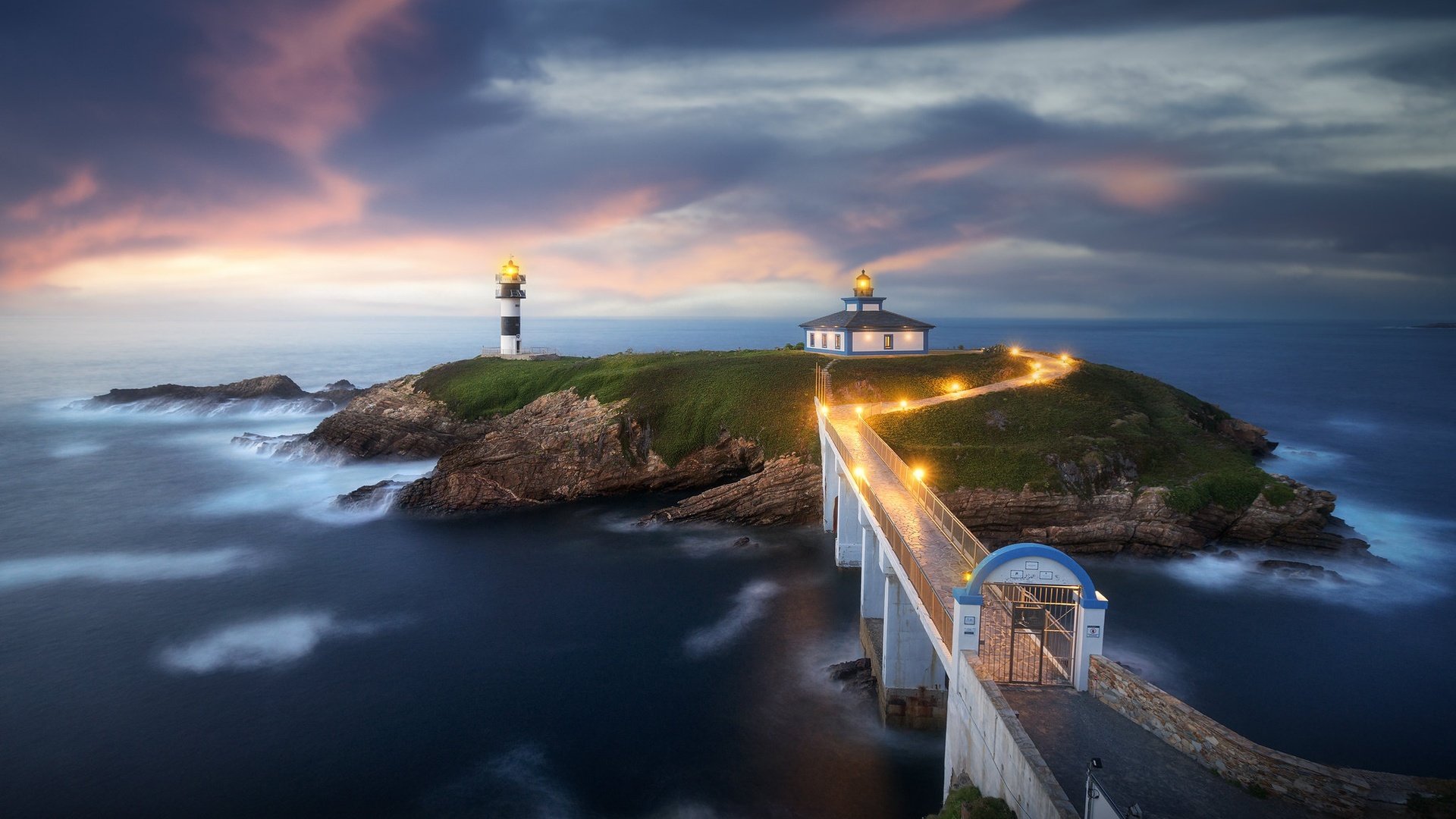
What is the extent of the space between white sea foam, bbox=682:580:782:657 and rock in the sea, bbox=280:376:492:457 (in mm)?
32772

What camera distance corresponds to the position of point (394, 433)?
6041 centimetres

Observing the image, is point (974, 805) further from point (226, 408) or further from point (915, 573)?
point (226, 408)

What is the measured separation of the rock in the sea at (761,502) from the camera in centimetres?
4244

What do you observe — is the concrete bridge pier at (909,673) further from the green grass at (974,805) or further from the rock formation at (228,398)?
the rock formation at (228,398)

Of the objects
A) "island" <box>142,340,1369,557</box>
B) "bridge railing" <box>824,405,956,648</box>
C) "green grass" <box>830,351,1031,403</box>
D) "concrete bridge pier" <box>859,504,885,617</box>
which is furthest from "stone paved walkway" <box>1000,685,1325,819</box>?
"green grass" <box>830,351,1031,403</box>

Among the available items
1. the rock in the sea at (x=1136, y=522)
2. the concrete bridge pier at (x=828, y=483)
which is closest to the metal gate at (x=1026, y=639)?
the rock in the sea at (x=1136, y=522)

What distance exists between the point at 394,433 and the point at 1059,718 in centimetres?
5676

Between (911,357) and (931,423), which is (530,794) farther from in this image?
(911,357)

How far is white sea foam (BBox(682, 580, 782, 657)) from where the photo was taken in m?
28.2

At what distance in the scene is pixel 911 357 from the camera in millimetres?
58531

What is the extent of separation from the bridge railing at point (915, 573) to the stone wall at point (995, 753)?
0.98 m

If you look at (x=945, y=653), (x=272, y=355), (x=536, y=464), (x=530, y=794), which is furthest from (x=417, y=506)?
(x=272, y=355)

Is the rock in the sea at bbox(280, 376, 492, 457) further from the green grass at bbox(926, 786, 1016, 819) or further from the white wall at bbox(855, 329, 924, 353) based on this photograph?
the green grass at bbox(926, 786, 1016, 819)

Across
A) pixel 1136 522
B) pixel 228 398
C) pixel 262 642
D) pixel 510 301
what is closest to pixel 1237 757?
pixel 1136 522
